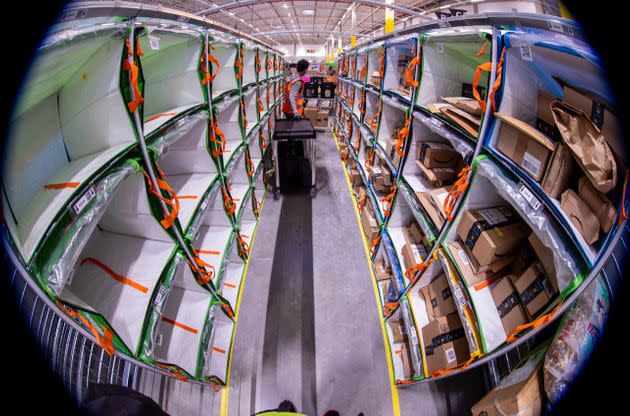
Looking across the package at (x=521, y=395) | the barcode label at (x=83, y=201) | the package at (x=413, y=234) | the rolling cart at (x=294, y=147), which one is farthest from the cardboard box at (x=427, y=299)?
the rolling cart at (x=294, y=147)

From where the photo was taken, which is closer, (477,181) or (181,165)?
(477,181)

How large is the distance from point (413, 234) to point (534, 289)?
4.32 ft

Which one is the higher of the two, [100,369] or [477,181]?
[477,181]

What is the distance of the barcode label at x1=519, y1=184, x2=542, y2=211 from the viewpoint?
2.96ft

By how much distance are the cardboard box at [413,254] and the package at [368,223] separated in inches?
34.6

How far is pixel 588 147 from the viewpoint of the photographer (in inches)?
29.7

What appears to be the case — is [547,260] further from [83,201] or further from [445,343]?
[83,201]

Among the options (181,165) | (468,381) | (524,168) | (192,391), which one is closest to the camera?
(524,168)

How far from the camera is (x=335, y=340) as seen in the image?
239 centimetres

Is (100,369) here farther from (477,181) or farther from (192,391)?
(477,181)

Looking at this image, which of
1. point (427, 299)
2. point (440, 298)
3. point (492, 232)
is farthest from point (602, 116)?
point (427, 299)

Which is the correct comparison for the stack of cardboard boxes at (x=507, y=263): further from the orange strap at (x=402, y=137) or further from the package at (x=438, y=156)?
the orange strap at (x=402, y=137)

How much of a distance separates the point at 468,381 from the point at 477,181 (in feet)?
5.93

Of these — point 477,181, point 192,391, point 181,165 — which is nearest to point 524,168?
point 477,181
